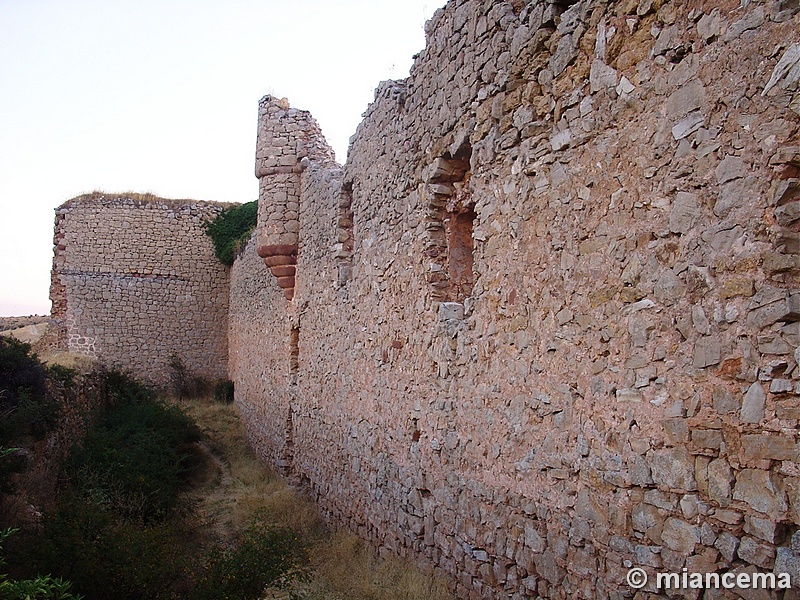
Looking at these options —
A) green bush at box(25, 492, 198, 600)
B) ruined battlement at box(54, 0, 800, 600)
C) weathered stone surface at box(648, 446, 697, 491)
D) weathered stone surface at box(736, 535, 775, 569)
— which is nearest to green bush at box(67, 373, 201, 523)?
green bush at box(25, 492, 198, 600)

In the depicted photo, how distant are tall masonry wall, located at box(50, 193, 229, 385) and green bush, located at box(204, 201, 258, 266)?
25cm

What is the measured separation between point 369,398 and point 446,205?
2387 mm

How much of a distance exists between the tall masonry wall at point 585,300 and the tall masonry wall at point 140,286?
14162 millimetres

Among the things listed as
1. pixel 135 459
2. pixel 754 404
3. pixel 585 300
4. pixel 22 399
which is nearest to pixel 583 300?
pixel 585 300

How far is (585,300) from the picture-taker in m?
3.73

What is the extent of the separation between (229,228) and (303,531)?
1443 cm

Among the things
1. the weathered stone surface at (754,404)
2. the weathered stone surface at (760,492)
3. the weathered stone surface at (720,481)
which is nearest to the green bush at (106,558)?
the weathered stone surface at (720,481)

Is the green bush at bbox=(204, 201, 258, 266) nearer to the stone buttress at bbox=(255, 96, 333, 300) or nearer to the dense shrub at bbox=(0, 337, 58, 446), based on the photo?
the stone buttress at bbox=(255, 96, 333, 300)

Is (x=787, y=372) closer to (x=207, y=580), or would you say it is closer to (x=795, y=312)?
(x=795, y=312)

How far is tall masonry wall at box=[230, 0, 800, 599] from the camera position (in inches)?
106

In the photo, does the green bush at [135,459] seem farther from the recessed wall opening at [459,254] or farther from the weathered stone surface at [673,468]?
the weathered stone surface at [673,468]

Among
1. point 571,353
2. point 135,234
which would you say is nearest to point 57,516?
point 571,353

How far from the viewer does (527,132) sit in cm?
437

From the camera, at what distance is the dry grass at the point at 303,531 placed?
17.4ft
